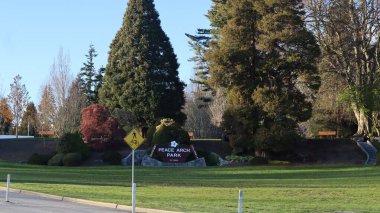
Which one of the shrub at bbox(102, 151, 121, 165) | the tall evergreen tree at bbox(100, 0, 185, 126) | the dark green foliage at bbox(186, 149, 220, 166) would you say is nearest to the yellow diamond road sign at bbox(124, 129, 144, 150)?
the dark green foliage at bbox(186, 149, 220, 166)

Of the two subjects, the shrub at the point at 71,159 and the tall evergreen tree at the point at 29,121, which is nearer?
the shrub at the point at 71,159

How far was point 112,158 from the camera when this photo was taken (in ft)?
158

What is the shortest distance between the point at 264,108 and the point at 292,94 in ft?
9.81

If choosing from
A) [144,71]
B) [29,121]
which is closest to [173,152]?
[144,71]

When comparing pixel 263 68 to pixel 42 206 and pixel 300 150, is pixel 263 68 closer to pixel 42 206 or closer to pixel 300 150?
pixel 300 150

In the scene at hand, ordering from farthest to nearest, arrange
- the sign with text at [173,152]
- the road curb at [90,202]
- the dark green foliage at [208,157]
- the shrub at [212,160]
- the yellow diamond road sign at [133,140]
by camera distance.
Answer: the shrub at [212,160] < the dark green foliage at [208,157] < the sign with text at [173,152] < the yellow diamond road sign at [133,140] < the road curb at [90,202]

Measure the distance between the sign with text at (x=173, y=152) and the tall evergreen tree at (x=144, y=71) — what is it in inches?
352

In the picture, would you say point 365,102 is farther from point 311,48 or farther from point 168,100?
point 168,100

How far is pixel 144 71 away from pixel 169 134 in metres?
10.7

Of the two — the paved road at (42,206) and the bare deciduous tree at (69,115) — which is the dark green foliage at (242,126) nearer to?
the bare deciduous tree at (69,115)

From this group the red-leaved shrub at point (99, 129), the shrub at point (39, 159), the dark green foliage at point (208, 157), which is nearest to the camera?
the dark green foliage at point (208, 157)

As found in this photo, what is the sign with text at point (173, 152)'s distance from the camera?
47.1 m

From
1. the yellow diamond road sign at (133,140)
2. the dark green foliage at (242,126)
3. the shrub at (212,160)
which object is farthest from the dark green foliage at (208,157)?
the yellow diamond road sign at (133,140)

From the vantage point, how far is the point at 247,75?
156ft
